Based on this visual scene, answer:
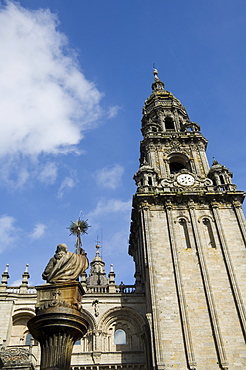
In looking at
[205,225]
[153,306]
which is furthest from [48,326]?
[205,225]

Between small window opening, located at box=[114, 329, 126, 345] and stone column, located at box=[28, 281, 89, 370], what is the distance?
17.9 m

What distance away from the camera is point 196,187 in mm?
31625

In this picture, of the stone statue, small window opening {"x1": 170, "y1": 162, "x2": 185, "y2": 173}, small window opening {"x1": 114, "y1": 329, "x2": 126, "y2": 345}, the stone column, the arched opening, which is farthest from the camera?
small window opening {"x1": 170, "y1": 162, "x2": 185, "y2": 173}

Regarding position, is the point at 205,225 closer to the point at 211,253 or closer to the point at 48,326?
the point at 211,253

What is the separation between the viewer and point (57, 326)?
9.59 meters

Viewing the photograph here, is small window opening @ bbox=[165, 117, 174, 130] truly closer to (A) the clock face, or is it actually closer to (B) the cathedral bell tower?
(B) the cathedral bell tower

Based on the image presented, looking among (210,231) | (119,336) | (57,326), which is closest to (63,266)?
(57,326)

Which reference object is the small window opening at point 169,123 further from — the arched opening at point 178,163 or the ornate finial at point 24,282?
the ornate finial at point 24,282

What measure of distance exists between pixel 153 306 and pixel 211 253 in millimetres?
6396

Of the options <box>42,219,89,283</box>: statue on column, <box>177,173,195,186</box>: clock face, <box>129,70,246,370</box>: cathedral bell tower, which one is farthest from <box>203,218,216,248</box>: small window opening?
<box>42,219,89,283</box>: statue on column

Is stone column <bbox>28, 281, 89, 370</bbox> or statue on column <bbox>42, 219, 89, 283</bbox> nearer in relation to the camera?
stone column <bbox>28, 281, 89, 370</bbox>

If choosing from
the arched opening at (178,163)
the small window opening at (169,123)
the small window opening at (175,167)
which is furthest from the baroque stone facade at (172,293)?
the small window opening at (169,123)

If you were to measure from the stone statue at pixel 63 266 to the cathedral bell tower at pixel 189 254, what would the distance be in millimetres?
13993

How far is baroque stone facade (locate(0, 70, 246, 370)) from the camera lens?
22953 mm
